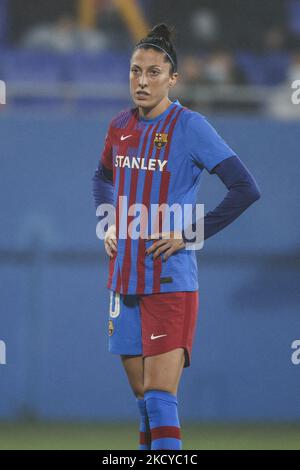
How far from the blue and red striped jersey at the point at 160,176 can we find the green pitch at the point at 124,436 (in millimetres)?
1978

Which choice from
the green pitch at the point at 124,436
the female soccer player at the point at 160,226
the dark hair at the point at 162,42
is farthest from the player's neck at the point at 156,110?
the green pitch at the point at 124,436

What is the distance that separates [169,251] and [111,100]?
185 inches

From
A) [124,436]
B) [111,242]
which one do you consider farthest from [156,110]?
[124,436]

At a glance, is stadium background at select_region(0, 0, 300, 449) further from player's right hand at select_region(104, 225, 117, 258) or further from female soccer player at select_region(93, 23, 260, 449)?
female soccer player at select_region(93, 23, 260, 449)

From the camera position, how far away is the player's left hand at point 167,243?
16.0 feet

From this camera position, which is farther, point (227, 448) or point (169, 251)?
point (227, 448)

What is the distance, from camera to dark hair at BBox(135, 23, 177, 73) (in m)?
4.93

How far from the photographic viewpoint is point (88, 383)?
7922 millimetres

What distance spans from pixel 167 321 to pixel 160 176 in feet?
2.00

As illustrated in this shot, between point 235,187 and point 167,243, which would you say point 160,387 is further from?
point 235,187

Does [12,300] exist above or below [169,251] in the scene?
above

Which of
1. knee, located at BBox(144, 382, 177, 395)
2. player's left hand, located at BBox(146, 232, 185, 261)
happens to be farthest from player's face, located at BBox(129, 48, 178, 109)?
knee, located at BBox(144, 382, 177, 395)

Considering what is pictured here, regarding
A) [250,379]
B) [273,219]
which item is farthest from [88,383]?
[273,219]

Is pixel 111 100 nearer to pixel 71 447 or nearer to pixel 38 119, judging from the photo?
pixel 38 119
